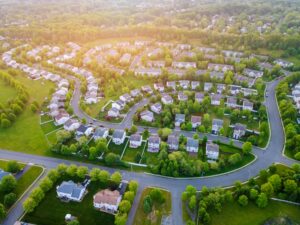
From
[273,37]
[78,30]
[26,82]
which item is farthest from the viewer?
[78,30]

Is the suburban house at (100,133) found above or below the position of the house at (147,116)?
below

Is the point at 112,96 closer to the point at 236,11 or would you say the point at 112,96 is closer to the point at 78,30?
the point at 78,30

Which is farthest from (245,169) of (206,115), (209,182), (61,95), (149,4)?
(149,4)

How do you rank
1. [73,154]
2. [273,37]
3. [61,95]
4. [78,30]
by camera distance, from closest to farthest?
[73,154] < [61,95] < [273,37] < [78,30]

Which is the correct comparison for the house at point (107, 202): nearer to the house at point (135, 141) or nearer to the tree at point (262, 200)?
the house at point (135, 141)

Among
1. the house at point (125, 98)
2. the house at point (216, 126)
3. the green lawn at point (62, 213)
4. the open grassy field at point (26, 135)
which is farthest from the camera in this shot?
the house at point (125, 98)

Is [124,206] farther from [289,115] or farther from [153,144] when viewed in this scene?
[289,115]

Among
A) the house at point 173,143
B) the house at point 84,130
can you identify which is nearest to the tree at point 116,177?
the house at point 173,143
